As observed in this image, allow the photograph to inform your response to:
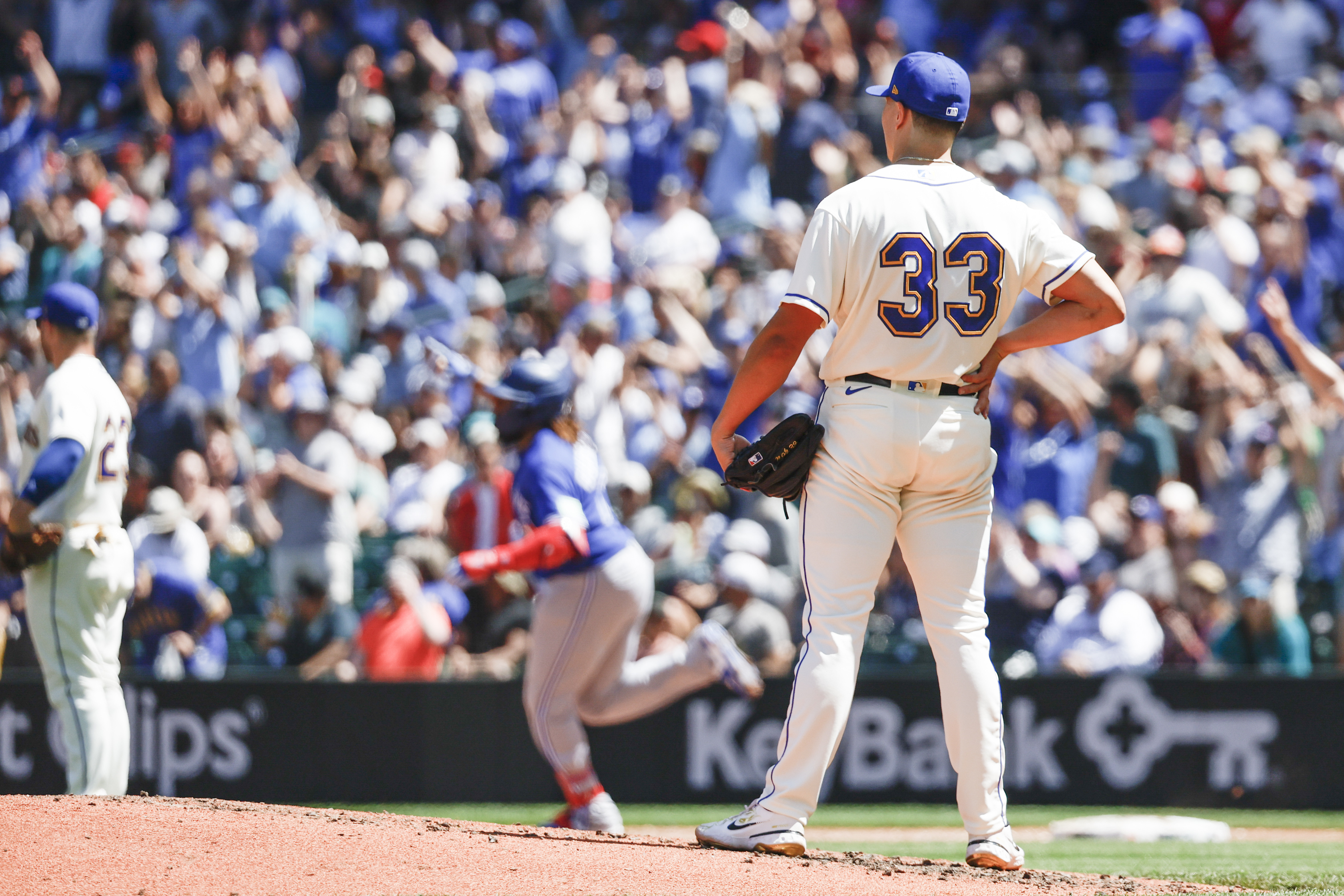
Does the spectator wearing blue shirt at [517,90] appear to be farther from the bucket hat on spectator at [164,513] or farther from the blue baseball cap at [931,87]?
the blue baseball cap at [931,87]

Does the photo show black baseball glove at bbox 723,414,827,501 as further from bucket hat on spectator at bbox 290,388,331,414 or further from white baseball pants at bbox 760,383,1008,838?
bucket hat on spectator at bbox 290,388,331,414

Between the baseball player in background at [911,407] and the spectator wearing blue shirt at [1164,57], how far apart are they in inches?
373

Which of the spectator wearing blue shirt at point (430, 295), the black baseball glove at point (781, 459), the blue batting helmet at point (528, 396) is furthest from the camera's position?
the spectator wearing blue shirt at point (430, 295)

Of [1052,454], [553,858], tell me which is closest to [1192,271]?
[1052,454]

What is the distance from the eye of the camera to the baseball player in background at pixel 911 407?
16.1 ft

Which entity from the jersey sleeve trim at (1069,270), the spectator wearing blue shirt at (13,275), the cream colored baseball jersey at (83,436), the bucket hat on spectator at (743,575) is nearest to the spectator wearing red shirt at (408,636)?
the bucket hat on spectator at (743,575)

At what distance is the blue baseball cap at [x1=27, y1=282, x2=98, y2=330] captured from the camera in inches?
256

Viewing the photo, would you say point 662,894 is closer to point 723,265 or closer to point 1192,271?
point 1192,271

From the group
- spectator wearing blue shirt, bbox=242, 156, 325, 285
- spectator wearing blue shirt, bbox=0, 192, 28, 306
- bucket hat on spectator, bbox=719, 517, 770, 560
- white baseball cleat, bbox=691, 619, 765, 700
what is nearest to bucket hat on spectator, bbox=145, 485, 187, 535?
spectator wearing blue shirt, bbox=242, 156, 325, 285

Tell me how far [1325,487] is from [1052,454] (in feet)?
5.64

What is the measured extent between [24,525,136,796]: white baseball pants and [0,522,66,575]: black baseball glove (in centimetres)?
4

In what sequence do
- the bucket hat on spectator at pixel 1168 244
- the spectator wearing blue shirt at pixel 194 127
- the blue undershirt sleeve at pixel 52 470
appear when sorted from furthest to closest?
the spectator wearing blue shirt at pixel 194 127
the bucket hat on spectator at pixel 1168 244
the blue undershirt sleeve at pixel 52 470

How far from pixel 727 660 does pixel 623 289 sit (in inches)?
245

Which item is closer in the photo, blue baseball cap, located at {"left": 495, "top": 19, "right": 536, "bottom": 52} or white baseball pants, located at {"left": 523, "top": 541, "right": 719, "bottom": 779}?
white baseball pants, located at {"left": 523, "top": 541, "right": 719, "bottom": 779}
